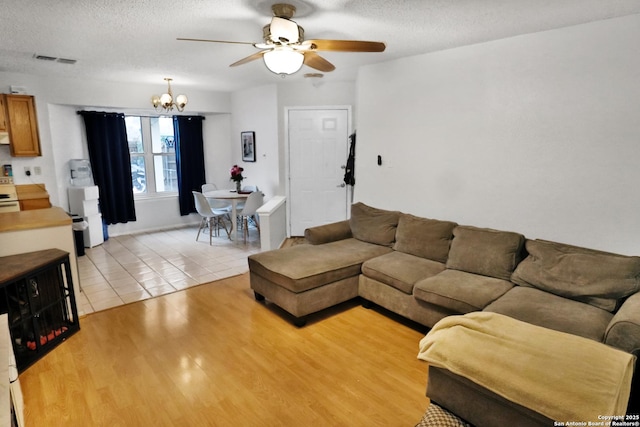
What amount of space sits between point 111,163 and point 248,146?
7.50 feet

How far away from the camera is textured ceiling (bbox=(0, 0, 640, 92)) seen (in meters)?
2.38

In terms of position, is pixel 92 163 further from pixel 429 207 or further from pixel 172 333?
pixel 429 207

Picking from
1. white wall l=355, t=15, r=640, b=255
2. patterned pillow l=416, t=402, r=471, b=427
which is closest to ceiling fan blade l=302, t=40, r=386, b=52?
white wall l=355, t=15, r=640, b=255

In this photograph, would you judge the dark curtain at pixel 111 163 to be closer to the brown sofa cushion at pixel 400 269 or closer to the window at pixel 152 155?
the window at pixel 152 155

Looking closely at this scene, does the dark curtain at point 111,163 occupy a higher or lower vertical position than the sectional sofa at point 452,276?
higher

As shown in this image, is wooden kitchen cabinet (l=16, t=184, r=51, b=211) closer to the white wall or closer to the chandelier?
the chandelier

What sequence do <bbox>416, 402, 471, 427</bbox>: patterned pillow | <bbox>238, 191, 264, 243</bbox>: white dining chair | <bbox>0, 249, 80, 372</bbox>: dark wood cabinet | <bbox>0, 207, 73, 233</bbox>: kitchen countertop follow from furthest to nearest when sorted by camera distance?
<bbox>238, 191, 264, 243</bbox>: white dining chair → <bbox>0, 207, 73, 233</bbox>: kitchen countertop → <bbox>0, 249, 80, 372</bbox>: dark wood cabinet → <bbox>416, 402, 471, 427</bbox>: patterned pillow

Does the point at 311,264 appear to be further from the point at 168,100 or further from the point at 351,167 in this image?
the point at 168,100

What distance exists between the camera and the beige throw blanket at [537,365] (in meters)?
1.50

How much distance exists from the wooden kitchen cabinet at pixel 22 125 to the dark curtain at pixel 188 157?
2245 mm

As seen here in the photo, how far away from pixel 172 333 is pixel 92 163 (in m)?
4.17

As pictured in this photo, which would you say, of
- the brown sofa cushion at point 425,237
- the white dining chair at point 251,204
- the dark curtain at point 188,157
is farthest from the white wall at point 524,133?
the dark curtain at point 188,157

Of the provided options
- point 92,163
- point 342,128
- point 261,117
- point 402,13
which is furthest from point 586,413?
point 92,163

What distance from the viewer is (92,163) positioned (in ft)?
19.2
